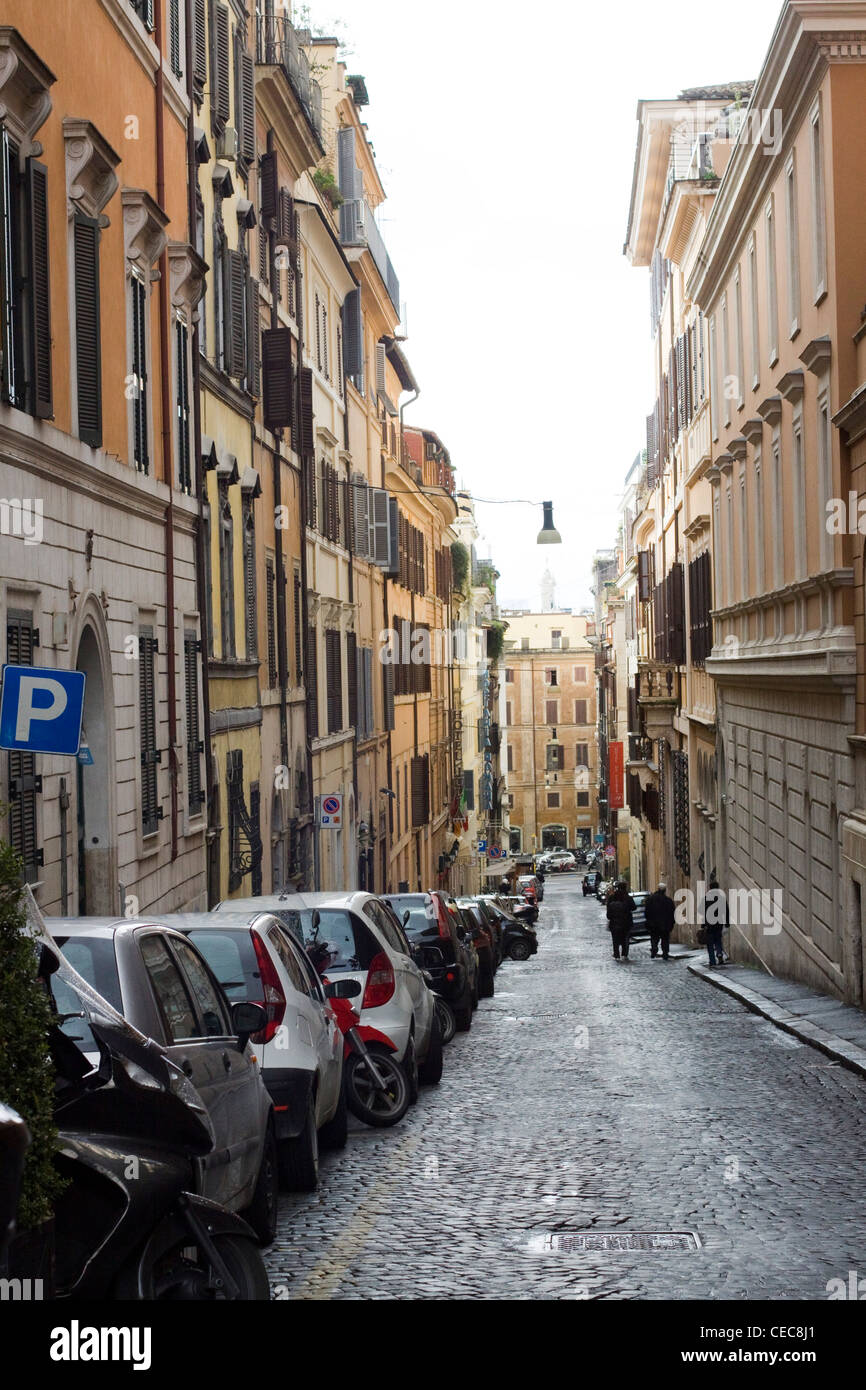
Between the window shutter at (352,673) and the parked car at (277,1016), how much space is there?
26.9 metres

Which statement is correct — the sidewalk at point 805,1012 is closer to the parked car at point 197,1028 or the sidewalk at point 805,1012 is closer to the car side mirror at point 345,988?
the car side mirror at point 345,988

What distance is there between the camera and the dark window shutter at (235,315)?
2350 centimetres

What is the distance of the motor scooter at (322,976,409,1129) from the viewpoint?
13094 millimetres

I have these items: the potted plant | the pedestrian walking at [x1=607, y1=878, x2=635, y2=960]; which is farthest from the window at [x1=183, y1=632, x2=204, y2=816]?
the pedestrian walking at [x1=607, y1=878, x2=635, y2=960]

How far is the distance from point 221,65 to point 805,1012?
13.6 meters

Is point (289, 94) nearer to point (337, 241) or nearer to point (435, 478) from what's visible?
point (337, 241)

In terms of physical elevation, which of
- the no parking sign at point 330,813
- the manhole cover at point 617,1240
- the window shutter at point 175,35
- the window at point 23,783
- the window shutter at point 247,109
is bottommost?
the manhole cover at point 617,1240

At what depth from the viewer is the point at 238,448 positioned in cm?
2448

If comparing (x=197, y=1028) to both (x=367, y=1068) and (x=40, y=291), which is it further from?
(x=40, y=291)

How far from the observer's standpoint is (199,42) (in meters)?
21.6

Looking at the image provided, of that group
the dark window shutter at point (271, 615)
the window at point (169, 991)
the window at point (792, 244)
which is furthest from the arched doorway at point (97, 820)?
the window at point (792, 244)

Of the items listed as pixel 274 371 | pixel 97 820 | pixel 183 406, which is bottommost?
pixel 97 820

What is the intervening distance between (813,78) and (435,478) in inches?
1617

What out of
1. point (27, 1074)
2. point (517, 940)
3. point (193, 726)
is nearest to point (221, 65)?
point (193, 726)
